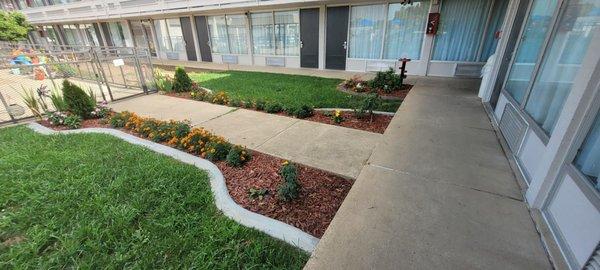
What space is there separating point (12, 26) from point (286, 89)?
27710 millimetres

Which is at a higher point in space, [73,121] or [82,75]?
[82,75]

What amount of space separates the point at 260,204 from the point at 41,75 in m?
11.6

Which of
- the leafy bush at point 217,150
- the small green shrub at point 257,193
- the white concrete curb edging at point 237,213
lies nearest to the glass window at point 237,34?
the white concrete curb edging at point 237,213

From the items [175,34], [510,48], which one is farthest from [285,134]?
[175,34]

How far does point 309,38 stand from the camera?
11.6 m

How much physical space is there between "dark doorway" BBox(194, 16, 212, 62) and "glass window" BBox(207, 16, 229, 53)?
→ 0.31 meters

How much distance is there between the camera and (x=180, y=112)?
6.11 meters

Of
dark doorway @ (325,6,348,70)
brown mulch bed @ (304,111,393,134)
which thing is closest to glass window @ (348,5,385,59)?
dark doorway @ (325,6,348,70)

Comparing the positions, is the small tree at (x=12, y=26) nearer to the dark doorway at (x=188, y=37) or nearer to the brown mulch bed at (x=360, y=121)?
the dark doorway at (x=188, y=37)

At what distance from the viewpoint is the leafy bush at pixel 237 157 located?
3.50m

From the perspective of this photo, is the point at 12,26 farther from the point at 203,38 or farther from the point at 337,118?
the point at 337,118

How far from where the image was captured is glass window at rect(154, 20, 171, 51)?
16.4 meters

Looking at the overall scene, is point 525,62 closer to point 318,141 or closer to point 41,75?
point 318,141

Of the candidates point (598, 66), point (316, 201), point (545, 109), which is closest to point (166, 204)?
point (316, 201)
